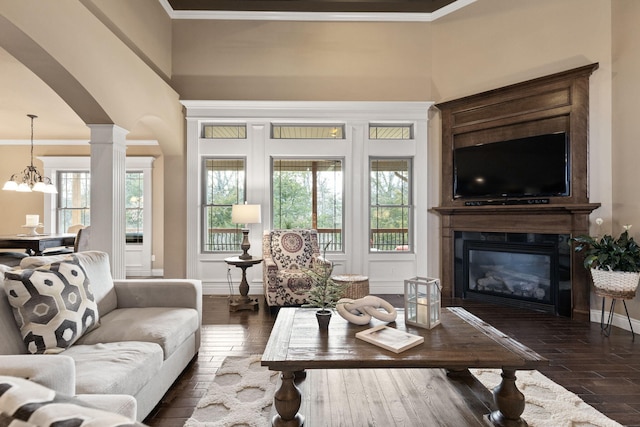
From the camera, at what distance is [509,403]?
167 cm

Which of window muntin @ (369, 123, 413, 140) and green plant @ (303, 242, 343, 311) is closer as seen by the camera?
green plant @ (303, 242, 343, 311)

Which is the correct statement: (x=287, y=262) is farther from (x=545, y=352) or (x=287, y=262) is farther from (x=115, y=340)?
(x=545, y=352)

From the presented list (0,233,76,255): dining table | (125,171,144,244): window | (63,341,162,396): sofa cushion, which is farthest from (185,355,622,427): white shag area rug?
(125,171,144,244): window

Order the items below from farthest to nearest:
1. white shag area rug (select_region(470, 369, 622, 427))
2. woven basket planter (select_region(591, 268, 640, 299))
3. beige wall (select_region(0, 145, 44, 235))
Answer: beige wall (select_region(0, 145, 44, 235)) → woven basket planter (select_region(591, 268, 640, 299)) → white shag area rug (select_region(470, 369, 622, 427))

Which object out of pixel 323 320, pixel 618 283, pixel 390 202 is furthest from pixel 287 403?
pixel 390 202

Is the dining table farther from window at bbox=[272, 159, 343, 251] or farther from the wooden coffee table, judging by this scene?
the wooden coffee table

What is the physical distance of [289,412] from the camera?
1638 mm

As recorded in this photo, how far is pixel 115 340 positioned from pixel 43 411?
63.6 inches

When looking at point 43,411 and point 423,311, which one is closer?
point 43,411

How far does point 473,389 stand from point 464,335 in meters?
0.38

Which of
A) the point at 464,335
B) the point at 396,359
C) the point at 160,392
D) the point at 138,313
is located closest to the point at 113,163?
the point at 138,313

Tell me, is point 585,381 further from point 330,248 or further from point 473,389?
point 330,248

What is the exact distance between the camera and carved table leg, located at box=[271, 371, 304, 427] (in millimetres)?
1635

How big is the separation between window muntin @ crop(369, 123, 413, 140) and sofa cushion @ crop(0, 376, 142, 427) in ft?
16.2
